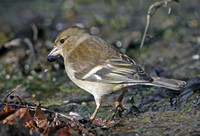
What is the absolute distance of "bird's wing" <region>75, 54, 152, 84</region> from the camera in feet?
13.4

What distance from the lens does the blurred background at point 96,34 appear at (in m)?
5.69

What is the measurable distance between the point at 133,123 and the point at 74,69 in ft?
4.09

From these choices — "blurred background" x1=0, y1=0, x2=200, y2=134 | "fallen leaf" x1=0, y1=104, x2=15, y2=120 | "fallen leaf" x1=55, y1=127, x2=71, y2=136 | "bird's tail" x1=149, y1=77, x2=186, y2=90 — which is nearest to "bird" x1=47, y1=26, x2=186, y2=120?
"bird's tail" x1=149, y1=77, x2=186, y2=90

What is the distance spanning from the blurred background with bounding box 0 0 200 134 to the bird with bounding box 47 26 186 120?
499 mm

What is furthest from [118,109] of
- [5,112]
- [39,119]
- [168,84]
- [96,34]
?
[96,34]

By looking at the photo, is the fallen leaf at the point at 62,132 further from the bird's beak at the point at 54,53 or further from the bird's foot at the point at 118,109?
the bird's beak at the point at 54,53

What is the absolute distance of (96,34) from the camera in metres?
8.33

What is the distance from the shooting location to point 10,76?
263 inches

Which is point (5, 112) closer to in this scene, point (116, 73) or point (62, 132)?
point (62, 132)

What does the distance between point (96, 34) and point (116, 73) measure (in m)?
4.18

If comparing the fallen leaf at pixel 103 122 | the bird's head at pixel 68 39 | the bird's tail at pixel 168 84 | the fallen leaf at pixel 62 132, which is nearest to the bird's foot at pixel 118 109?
the fallen leaf at pixel 103 122

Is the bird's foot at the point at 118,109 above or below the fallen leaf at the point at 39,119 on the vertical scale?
below

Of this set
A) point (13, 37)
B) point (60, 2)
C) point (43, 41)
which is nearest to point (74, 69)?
point (43, 41)

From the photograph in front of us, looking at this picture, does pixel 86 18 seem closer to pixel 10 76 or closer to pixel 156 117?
pixel 10 76
